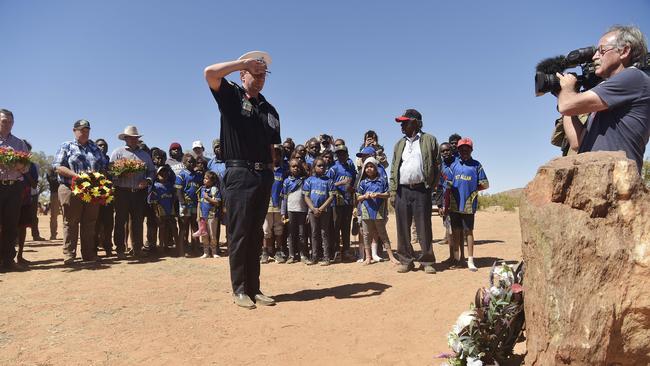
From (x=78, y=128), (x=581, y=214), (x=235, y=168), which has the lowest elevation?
(x=581, y=214)

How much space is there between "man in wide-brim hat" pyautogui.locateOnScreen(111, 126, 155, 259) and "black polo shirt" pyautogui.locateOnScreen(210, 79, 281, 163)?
4145mm

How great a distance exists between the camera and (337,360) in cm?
354

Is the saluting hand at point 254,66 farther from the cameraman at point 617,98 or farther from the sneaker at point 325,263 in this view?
the sneaker at point 325,263

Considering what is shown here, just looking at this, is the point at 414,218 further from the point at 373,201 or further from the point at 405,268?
the point at 373,201

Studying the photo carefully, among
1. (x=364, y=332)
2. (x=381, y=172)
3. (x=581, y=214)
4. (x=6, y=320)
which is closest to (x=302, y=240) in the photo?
(x=381, y=172)

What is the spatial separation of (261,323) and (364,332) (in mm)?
1025

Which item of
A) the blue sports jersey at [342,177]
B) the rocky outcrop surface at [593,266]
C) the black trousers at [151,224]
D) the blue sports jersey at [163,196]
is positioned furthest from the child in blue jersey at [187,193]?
the rocky outcrop surface at [593,266]

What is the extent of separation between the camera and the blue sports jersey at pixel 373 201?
7891 mm

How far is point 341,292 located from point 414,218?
189 cm

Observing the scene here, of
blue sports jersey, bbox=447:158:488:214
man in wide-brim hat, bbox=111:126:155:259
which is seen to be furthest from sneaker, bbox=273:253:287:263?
blue sports jersey, bbox=447:158:488:214

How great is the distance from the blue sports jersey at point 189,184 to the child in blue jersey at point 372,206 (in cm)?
335

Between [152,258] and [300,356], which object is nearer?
[300,356]

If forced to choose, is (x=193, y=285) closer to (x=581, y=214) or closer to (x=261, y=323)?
(x=261, y=323)

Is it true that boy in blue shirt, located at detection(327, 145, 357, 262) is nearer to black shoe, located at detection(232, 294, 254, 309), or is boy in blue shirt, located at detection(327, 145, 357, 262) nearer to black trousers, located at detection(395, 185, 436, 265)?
black trousers, located at detection(395, 185, 436, 265)
